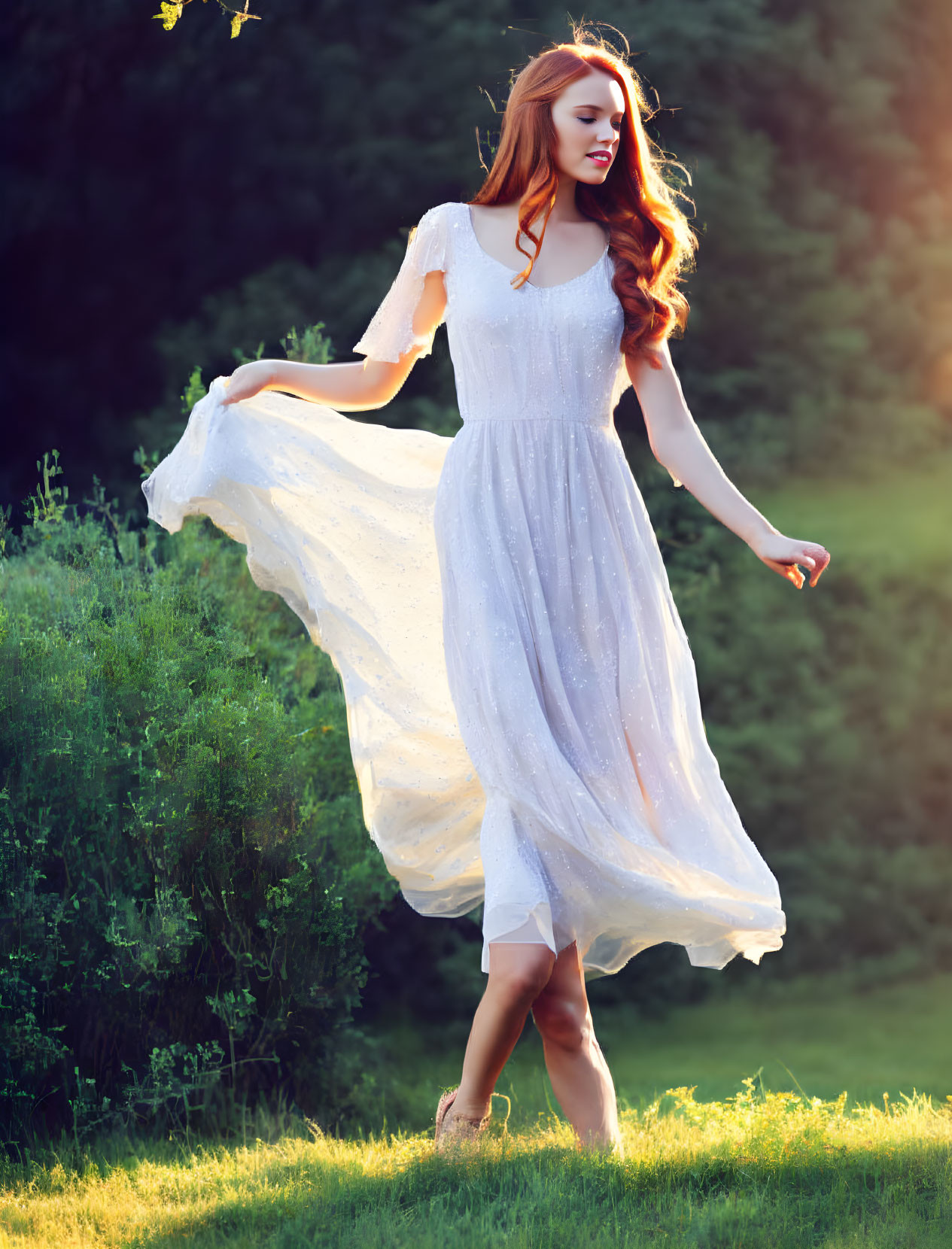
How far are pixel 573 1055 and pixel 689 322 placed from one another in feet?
11.4

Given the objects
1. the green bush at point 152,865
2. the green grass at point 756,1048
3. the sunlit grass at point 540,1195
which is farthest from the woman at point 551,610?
the green grass at point 756,1048

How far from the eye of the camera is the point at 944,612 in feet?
17.2

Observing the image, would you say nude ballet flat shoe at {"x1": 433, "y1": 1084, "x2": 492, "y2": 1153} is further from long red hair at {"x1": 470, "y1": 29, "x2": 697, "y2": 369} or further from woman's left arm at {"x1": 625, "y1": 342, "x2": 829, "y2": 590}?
long red hair at {"x1": 470, "y1": 29, "x2": 697, "y2": 369}

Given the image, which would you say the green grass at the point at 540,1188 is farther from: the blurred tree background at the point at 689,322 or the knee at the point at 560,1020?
the blurred tree background at the point at 689,322

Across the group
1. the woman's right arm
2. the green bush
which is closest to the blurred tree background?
the green bush

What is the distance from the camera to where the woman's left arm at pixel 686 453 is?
2355 millimetres

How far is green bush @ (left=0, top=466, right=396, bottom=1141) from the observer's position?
118 inches

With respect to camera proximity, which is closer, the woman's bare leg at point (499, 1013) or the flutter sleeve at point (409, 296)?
the woman's bare leg at point (499, 1013)

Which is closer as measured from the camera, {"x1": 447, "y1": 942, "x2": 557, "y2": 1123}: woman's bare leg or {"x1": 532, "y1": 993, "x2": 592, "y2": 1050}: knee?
{"x1": 447, "y1": 942, "x2": 557, "y2": 1123}: woman's bare leg

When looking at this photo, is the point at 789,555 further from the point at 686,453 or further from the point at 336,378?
the point at 336,378

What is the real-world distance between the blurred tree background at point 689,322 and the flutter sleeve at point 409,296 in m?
1.22

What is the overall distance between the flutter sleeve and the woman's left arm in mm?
375

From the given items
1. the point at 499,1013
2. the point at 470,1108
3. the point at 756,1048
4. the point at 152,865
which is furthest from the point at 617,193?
the point at 756,1048

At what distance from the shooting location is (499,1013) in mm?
2221
